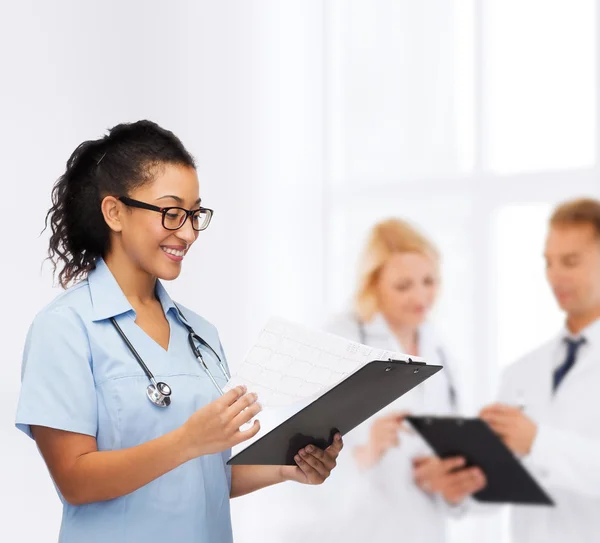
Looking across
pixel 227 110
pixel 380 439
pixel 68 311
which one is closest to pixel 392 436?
pixel 380 439

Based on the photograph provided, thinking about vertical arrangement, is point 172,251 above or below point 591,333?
above

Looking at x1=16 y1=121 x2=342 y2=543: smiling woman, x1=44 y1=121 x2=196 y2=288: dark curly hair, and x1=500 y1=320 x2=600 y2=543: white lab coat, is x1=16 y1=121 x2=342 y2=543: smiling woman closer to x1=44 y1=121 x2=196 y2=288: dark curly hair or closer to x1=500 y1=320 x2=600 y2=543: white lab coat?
x1=44 y1=121 x2=196 y2=288: dark curly hair

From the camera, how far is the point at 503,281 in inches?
128

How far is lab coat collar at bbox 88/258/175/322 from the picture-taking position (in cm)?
144

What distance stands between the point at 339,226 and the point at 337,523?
4.14 feet

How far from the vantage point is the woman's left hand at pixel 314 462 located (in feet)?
5.02

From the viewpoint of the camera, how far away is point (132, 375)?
1.41 m

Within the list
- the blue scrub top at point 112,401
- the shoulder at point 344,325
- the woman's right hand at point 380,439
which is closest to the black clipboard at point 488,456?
the woman's right hand at point 380,439

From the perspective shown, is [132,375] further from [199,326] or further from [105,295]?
[199,326]

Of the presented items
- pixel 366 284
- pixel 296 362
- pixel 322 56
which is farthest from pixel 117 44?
pixel 296 362

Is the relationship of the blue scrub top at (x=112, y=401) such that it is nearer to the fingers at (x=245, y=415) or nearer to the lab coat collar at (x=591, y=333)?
the fingers at (x=245, y=415)

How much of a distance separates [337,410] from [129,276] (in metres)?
0.45

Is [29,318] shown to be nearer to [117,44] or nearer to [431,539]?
[117,44]

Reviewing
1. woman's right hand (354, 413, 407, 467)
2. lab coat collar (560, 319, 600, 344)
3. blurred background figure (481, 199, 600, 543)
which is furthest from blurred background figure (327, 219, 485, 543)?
lab coat collar (560, 319, 600, 344)
